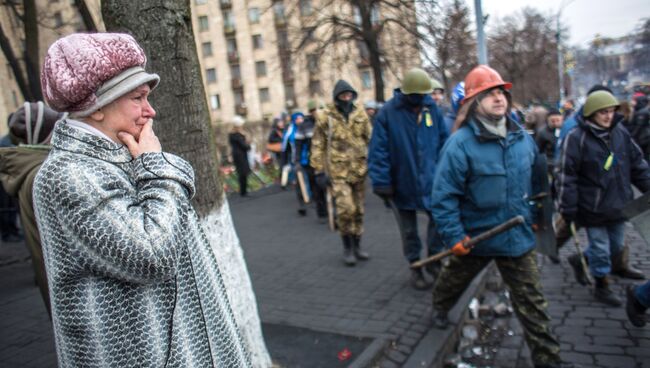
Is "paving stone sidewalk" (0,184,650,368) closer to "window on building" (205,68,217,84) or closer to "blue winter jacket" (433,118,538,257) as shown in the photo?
"blue winter jacket" (433,118,538,257)

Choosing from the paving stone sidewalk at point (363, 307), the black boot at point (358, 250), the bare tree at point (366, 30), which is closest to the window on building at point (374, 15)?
the bare tree at point (366, 30)

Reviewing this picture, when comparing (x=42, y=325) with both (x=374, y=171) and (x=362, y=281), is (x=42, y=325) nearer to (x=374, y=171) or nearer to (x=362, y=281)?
(x=362, y=281)

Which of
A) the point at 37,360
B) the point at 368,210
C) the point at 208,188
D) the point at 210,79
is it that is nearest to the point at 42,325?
the point at 37,360

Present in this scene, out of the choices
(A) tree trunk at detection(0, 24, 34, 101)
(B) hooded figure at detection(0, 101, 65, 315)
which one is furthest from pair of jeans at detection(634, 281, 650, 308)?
(A) tree trunk at detection(0, 24, 34, 101)

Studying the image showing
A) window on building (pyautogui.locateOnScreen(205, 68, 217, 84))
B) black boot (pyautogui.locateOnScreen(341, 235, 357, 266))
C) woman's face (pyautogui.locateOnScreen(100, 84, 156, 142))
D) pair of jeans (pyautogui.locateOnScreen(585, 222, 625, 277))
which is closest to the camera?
woman's face (pyautogui.locateOnScreen(100, 84, 156, 142))

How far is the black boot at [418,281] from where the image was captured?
4750 millimetres

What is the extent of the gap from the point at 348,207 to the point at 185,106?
10.6 ft

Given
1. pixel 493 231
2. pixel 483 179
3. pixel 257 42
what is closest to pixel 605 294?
pixel 493 231

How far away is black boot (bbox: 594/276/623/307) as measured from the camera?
4.28 m

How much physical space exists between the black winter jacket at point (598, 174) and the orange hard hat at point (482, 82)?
52.0 inches

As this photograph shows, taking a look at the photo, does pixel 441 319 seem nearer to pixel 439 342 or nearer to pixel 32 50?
pixel 439 342

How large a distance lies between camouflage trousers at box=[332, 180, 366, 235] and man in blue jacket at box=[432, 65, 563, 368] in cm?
234

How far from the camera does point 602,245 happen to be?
4301 mm

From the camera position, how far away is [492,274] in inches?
206
